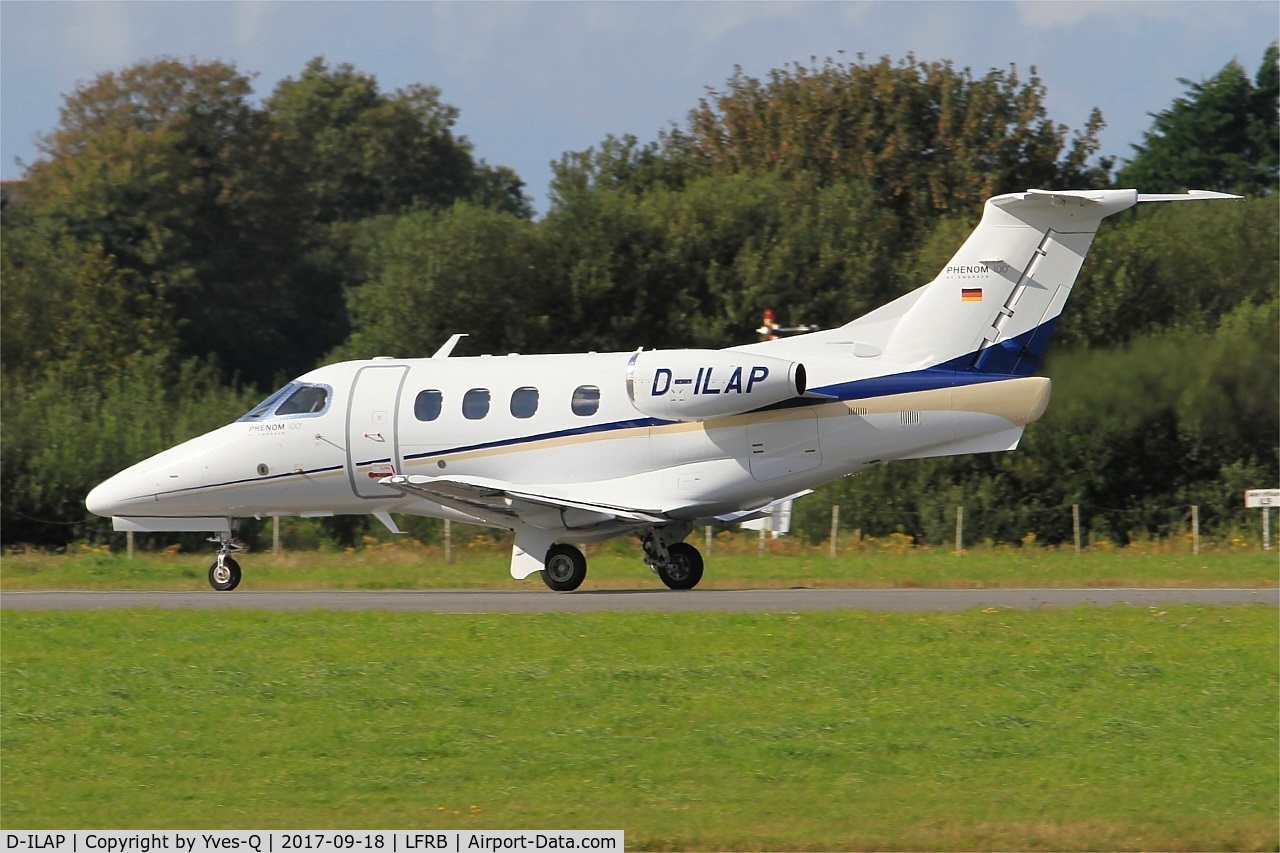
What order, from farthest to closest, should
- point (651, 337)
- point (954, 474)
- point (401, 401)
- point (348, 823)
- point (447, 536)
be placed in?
point (651, 337) → point (954, 474) → point (447, 536) → point (401, 401) → point (348, 823)

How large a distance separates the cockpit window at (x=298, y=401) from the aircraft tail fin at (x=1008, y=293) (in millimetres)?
8497

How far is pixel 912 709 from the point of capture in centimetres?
1270

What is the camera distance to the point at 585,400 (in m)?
21.6

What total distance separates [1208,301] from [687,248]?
1280cm

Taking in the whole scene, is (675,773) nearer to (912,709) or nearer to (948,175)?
(912,709)

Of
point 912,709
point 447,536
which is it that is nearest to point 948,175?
point 447,536

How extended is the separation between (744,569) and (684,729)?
46.2 ft

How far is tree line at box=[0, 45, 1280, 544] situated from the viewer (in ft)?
106

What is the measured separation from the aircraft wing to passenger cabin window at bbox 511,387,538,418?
3.30ft

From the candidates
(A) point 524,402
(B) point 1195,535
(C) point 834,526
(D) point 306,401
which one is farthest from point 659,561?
(B) point 1195,535

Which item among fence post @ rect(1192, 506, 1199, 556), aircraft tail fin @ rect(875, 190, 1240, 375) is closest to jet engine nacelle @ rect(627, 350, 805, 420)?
aircraft tail fin @ rect(875, 190, 1240, 375)

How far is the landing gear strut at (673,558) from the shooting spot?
22.5 m

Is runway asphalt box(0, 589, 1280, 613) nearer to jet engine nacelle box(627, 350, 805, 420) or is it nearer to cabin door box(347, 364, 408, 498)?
cabin door box(347, 364, 408, 498)

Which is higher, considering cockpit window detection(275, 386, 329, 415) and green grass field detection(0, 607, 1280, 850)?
cockpit window detection(275, 386, 329, 415)
